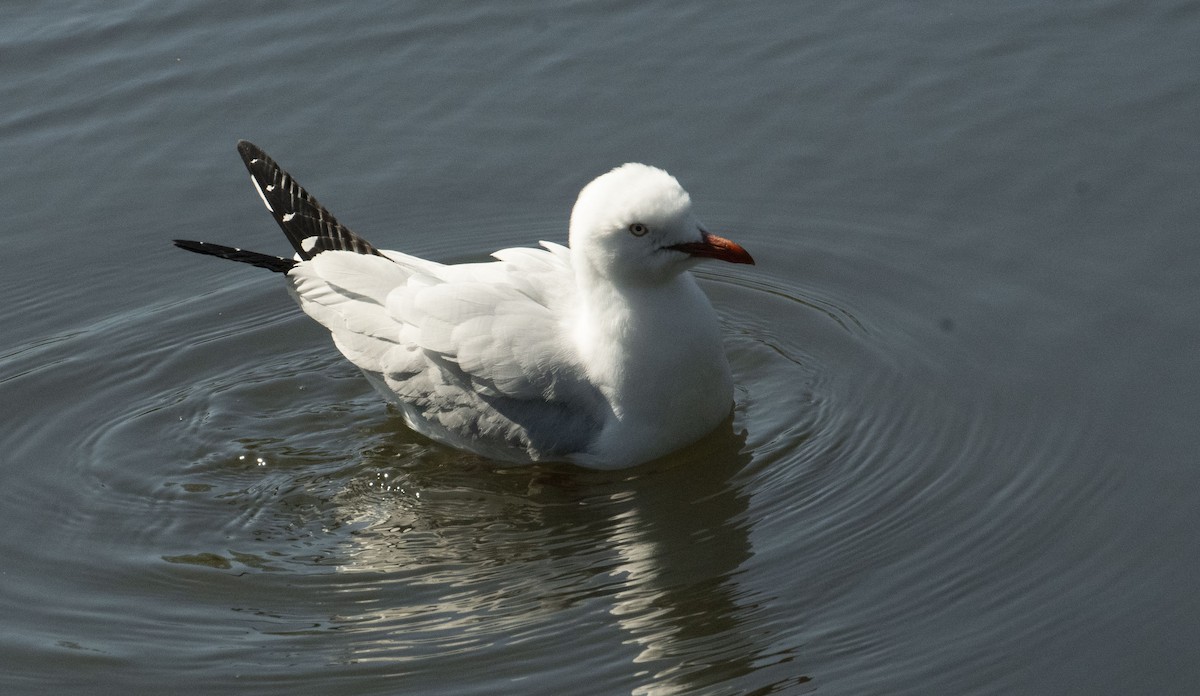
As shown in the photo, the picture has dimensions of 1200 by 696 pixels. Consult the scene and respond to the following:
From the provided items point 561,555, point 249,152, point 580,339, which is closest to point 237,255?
point 249,152

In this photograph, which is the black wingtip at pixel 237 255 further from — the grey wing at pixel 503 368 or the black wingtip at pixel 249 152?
the grey wing at pixel 503 368

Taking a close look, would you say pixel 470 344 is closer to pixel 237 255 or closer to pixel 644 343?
pixel 644 343

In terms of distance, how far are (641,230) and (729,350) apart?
4.75ft

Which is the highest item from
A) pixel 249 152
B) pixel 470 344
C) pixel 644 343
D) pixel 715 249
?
pixel 249 152

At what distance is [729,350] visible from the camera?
7547mm

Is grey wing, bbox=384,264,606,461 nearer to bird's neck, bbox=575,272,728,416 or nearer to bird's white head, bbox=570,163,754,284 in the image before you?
bird's neck, bbox=575,272,728,416

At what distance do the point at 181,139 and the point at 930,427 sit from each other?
5.35 m

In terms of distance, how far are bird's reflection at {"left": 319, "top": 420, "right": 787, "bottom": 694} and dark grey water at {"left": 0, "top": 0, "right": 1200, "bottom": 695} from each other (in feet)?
0.06

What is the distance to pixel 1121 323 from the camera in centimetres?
689

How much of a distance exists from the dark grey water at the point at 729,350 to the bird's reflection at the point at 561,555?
20 millimetres

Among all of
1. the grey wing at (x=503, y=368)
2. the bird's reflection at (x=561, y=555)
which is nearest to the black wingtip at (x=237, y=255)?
the grey wing at (x=503, y=368)

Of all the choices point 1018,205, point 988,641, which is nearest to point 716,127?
point 1018,205

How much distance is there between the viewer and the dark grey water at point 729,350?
18.1 feet

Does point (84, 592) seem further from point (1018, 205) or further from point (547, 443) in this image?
point (1018, 205)
